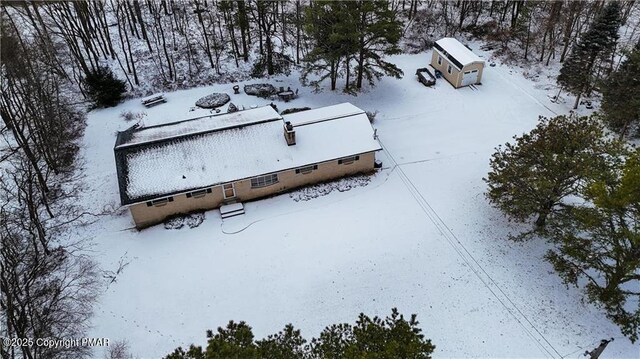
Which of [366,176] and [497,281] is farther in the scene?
[366,176]

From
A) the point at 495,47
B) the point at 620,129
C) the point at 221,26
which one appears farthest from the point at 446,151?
the point at 221,26

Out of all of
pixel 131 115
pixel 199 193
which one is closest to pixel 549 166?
pixel 199 193

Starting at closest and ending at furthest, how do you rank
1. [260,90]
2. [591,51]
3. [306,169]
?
[306,169]
[591,51]
[260,90]

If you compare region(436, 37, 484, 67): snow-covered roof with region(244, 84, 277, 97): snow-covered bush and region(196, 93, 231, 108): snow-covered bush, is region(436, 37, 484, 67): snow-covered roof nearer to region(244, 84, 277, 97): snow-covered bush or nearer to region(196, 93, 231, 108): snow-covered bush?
region(244, 84, 277, 97): snow-covered bush

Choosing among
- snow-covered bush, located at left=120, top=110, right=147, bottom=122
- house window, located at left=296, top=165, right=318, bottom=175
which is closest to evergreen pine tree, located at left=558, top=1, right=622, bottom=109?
house window, located at left=296, top=165, right=318, bottom=175

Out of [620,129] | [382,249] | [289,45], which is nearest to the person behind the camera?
[382,249]

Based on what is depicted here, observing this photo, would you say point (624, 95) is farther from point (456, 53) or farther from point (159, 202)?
point (159, 202)

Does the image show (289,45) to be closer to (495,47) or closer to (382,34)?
(382,34)

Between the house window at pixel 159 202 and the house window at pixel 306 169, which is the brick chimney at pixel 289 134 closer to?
the house window at pixel 306 169
